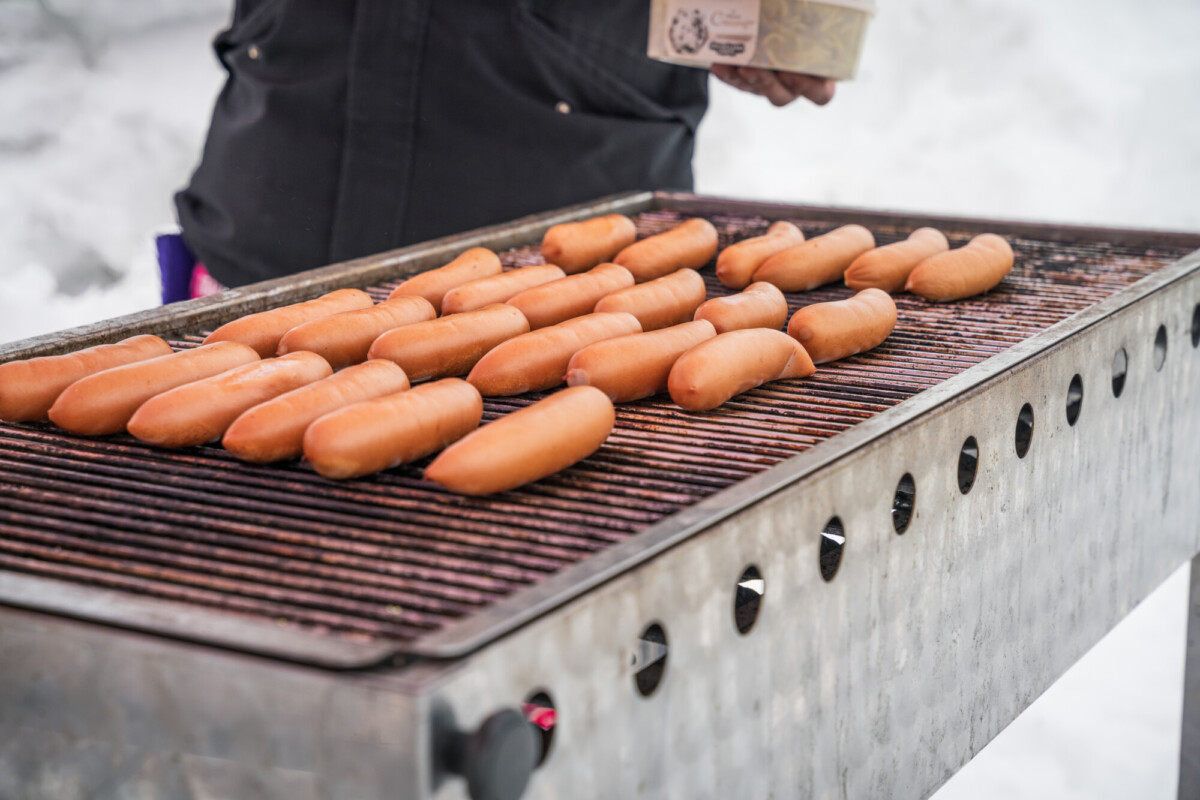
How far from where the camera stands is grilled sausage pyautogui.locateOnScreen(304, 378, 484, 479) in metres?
1.41

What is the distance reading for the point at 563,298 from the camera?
2062mm

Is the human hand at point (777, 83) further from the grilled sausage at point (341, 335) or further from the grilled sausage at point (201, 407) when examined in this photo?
the grilled sausage at point (201, 407)

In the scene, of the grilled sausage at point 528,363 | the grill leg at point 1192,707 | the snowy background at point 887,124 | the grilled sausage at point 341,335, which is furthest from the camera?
the snowy background at point 887,124

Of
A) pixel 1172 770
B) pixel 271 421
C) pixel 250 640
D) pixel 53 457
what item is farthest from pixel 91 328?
pixel 1172 770

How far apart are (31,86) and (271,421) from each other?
429 cm

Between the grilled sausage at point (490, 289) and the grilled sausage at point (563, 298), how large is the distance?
6cm

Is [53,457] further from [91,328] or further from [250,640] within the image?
[250,640]

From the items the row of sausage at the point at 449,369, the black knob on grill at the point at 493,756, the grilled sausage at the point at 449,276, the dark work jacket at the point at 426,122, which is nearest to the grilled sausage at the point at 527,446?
the row of sausage at the point at 449,369

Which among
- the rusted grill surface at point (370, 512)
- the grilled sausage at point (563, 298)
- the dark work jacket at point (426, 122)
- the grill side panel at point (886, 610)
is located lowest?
the grill side panel at point (886, 610)

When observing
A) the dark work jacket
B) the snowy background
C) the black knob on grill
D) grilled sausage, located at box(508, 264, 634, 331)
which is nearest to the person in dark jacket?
the dark work jacket

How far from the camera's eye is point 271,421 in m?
1.49

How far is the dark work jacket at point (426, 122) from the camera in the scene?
3.24m

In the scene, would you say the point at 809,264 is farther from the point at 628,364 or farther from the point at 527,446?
the point at 527,446

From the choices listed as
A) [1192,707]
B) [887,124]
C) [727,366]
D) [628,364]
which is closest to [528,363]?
[628,364]
